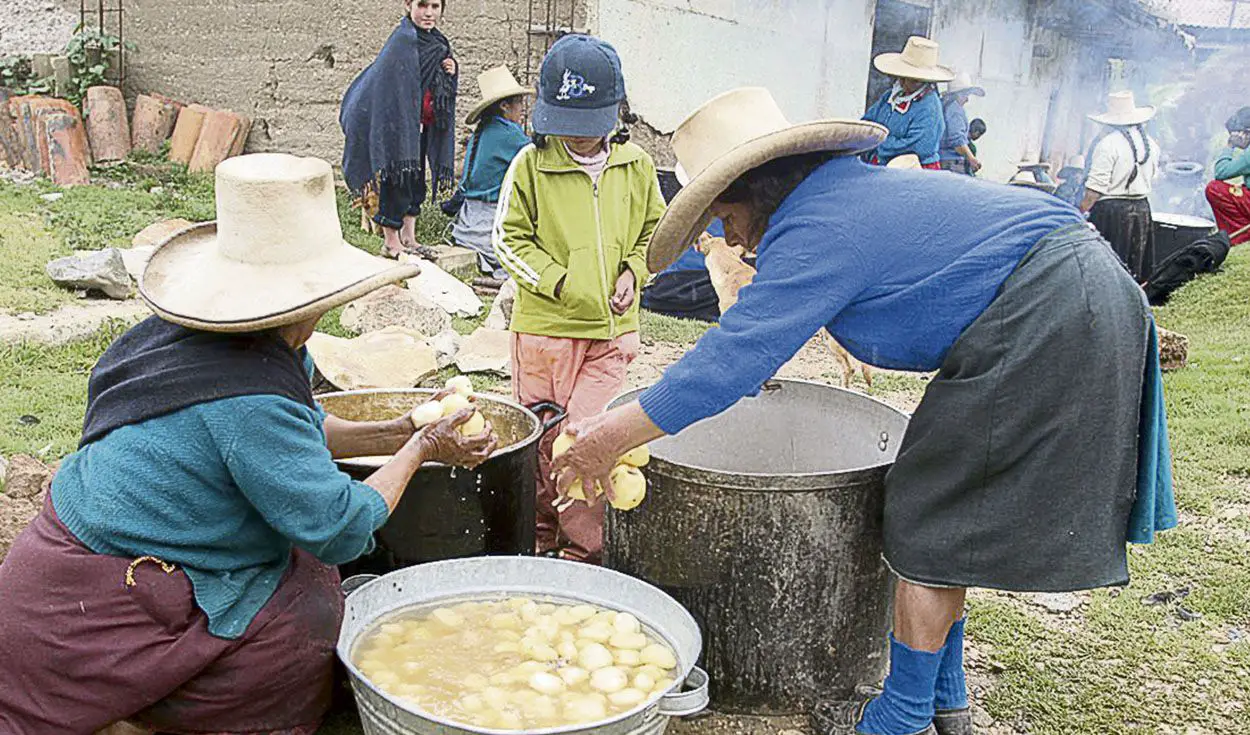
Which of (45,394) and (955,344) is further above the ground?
(955,344)

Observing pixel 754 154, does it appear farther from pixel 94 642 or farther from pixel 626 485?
pixel 94 642

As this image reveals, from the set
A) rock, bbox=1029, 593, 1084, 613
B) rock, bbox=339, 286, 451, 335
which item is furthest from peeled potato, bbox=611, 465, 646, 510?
rock, bbox=339, 286, 451, 335

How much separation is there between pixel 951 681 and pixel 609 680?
112 centimetres

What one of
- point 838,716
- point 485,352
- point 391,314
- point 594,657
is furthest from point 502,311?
point 594,657

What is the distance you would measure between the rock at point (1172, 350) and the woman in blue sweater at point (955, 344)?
218 inches

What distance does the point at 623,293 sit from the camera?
4199 mm

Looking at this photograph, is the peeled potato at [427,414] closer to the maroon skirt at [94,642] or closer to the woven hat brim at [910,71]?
the maroon skirt at [94,642]

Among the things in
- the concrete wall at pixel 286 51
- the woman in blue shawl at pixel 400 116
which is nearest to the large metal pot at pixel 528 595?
the woman in blue shawl at pixel 400 116

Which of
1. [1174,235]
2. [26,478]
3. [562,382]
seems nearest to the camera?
[26,478]

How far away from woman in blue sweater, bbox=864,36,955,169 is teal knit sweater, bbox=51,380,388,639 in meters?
8.12

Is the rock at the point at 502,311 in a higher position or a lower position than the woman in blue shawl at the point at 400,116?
lower

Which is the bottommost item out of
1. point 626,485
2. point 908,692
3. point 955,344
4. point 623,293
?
point 908,692

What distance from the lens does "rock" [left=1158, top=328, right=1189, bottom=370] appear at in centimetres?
782

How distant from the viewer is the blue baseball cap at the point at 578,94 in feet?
13.1
